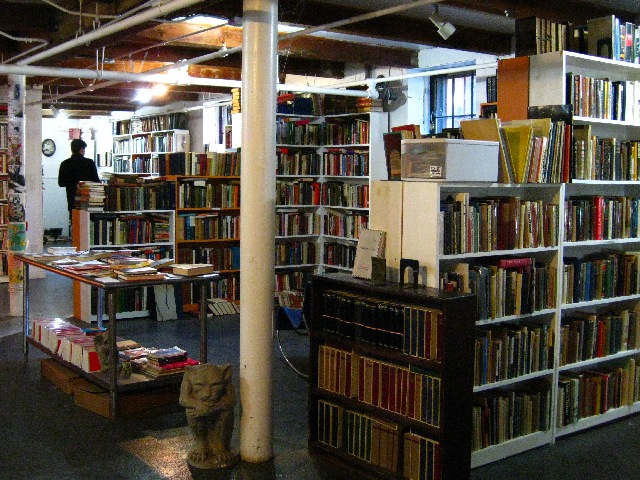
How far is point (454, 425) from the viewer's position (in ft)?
12.9

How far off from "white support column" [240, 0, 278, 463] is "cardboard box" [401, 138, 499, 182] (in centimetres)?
82

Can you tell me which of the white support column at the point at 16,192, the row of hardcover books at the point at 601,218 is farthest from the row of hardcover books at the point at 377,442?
the white support column at the point at 16,192

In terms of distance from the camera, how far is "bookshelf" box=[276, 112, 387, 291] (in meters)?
9.31

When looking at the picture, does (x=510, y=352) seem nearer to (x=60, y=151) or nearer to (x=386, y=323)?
(x=386, y=323)

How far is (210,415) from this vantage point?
4.38m

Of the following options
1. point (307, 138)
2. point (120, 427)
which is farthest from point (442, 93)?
point (120, 427)

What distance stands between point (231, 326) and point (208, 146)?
5691 mm

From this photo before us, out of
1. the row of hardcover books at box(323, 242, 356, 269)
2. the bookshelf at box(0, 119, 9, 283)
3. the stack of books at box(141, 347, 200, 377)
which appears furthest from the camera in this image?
the bookshelf at box(0, 119, 9, 283)

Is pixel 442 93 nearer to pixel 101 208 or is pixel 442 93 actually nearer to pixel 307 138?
pixel 307 138

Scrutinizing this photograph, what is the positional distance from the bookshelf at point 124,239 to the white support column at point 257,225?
14.1 ft

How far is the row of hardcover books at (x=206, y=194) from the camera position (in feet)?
30.1

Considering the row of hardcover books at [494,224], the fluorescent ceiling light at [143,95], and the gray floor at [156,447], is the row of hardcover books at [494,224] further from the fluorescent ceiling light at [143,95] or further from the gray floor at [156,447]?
the fluorescent ceiling light at [143,95]

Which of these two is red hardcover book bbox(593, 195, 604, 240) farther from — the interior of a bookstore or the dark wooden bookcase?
the dark wooden bookcase

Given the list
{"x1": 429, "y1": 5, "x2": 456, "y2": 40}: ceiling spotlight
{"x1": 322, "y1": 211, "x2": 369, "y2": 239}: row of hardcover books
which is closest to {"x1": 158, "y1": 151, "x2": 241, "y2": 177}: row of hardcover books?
{"x1": 322, "y1": 211, "x2": 369, "y2": 239}: row of hardcover books
